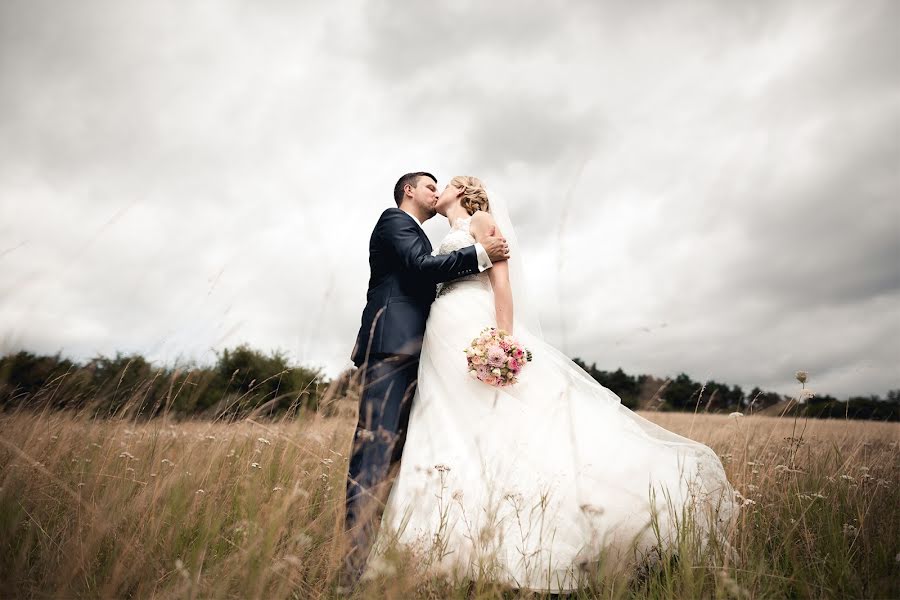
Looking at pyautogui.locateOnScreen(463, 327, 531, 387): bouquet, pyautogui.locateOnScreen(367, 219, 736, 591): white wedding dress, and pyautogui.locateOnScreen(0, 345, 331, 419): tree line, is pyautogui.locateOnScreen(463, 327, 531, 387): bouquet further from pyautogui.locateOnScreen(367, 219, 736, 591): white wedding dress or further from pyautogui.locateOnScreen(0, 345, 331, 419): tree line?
pyautogui.locateOnScreen(0, 345, 331, 419): tree line

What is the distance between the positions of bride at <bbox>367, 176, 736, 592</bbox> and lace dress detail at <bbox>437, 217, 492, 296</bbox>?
6 cm

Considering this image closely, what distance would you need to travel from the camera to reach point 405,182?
4.46m

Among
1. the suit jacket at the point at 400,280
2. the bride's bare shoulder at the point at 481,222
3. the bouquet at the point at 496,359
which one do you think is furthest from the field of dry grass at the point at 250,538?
the bride's bare shoulder at the point at 481,222

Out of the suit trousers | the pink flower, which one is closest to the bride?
the suit trousers

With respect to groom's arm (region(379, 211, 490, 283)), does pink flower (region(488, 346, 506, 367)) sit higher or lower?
lower

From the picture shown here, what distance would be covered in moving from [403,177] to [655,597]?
3825 mm

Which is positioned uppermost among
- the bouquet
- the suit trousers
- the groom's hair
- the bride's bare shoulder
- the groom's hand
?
the groom's hair

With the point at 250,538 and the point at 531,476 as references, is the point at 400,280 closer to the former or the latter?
the point at 531,476

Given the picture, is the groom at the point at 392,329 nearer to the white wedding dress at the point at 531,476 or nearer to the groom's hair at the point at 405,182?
the white wedding dress at the point at 531,476

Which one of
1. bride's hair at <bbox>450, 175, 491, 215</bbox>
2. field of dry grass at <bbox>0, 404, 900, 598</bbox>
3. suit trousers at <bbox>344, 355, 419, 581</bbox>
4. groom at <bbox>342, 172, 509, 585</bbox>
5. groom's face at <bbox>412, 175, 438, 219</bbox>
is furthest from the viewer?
groom's face at <bbox>412, 175, 438, 219</bbox>

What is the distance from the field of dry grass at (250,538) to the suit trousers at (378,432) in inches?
9.1

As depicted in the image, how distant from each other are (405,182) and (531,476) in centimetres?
291

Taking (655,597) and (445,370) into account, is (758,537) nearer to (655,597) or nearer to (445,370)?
(655,597)

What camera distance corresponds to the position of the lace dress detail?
3.79 metres
